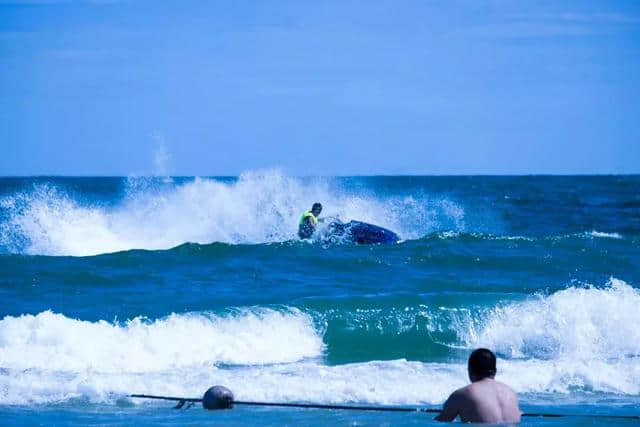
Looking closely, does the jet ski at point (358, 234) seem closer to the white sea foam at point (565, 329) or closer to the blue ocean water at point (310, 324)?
the blue ocean water at point (310, 324)

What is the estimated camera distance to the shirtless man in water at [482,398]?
7559 mm

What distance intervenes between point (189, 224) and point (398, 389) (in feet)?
72.2

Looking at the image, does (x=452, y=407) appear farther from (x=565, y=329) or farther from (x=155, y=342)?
(x=565, y=329)

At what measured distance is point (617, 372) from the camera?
12742 millimetres

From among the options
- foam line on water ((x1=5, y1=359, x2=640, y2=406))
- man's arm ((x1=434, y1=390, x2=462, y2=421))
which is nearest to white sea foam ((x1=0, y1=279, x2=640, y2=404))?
foam line on water ((x1=5, y1=359, x2=640, y2=406))

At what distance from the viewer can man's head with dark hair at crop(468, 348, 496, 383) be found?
7531 millimetres

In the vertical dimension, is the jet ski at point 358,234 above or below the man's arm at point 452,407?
above

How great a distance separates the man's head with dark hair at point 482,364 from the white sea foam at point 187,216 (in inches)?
863

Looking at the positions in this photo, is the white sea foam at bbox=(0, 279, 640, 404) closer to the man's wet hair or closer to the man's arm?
the man's arm

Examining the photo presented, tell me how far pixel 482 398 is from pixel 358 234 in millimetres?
18164

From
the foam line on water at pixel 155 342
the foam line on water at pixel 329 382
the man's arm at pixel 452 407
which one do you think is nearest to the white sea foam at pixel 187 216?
the foam line on water at pixel 155 342

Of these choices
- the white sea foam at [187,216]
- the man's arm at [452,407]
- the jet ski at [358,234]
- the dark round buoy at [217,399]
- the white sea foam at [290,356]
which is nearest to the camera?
the man's arm at [452,407]

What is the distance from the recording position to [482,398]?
761 cm

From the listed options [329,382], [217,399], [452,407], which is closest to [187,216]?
[329,382]
